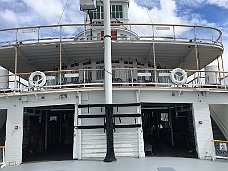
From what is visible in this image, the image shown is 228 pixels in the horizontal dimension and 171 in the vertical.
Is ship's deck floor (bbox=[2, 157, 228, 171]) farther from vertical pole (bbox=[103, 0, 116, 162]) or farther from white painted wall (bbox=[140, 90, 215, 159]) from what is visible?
white painted wall (bbox=[140, 90, 215, 159])

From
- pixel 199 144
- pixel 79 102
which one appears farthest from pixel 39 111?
pixel 199 144

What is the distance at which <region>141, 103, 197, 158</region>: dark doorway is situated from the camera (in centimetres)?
1206

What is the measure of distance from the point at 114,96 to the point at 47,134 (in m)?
7.67

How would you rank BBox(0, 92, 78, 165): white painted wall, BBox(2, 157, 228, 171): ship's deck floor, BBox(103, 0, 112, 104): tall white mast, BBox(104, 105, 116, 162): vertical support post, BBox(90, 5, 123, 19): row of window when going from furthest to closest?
BBox(90, 5, 123, 19): row of window < BBox(0, 92, 78, 165): white painted wall < BBox(103, 0, 112, 104): tall white mast < BBox(104, 105, 116, 162): vertical support post < BBox(2, 157, 228, 171): ship's deck floor

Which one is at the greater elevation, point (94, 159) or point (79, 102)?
point (79, 102)

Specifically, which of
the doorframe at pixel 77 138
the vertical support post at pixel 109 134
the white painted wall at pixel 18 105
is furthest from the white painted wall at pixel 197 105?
the white painted wall at pixel 18 105

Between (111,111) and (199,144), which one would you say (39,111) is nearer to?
(111,111)

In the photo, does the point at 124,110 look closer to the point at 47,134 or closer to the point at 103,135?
the point at 103,135

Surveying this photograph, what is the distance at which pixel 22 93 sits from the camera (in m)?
10.3

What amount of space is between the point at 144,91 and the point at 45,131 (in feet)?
26.6

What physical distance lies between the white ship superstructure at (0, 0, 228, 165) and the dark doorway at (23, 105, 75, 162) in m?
0.07

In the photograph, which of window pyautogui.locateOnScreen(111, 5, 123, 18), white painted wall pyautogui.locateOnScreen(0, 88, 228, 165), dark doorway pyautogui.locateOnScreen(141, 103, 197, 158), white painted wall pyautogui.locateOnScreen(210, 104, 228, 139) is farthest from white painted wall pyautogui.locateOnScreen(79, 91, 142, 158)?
window pyautogui.locateOnScreen(111, 5, 123, 18)

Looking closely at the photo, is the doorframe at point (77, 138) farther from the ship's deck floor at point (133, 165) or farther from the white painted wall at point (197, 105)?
the white painted wall at point (197, 105)

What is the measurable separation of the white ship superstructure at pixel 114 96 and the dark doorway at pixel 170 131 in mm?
75
